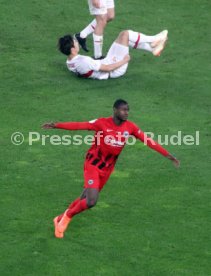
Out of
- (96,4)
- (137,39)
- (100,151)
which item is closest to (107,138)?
(100,151)

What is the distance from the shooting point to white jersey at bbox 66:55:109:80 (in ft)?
62.0

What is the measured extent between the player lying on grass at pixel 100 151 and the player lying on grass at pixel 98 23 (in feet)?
20.3

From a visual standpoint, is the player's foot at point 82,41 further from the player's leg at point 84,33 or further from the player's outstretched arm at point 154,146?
the player's outstretched arm at point 154,146

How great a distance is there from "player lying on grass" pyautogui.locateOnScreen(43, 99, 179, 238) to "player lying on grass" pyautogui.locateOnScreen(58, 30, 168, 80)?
536 centimetres

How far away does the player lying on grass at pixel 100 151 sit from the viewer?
44.2 ft

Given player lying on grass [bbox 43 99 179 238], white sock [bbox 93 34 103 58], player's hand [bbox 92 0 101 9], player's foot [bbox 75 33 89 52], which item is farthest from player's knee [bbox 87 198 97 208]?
player's foot [bbox 75 33 89 52]

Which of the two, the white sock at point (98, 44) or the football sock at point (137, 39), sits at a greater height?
the football sock at point (137, 39)

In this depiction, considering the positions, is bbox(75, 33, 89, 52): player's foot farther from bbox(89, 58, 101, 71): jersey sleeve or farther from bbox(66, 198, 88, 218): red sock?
bbox(66, 198, 88, 218): red sock

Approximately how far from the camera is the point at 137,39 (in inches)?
757

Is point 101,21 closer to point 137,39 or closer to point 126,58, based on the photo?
point 137,39

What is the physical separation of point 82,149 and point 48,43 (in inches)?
202

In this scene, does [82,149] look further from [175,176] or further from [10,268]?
[10,268]

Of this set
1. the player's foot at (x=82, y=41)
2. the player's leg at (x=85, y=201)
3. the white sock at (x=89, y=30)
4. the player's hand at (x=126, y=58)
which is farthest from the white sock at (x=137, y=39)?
the player's leg at (x=85, y=201)

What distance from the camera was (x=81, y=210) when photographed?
1351 cm
